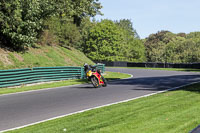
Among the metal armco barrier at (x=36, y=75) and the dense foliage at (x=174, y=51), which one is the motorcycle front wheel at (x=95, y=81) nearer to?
the metal armco barrier at (x=36, y=75)

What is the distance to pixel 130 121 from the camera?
715cm

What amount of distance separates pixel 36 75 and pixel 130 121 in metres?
14.5

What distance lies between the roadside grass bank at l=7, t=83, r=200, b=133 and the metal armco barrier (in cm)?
1063

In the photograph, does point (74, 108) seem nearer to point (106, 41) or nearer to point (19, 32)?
point (19, 32)

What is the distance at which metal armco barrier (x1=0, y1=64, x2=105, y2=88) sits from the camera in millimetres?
18062

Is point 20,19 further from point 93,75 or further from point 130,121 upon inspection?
point 130,121

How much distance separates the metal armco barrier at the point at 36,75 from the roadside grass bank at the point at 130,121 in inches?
418

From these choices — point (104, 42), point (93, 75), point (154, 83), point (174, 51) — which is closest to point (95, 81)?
point (93, 75)

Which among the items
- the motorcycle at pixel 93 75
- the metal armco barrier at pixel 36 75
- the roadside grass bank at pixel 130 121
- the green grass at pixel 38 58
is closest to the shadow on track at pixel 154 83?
the motorcycle at pixel 93 75

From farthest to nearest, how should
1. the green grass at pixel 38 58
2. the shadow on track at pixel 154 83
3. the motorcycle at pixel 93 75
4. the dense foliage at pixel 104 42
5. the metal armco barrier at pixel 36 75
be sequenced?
1. the dense foliage at pixel 104 42
2. the green grass at pixel 38 58
3. the metal armco barrier at pixel 36 75
4. the motorcycle at pixel 93 75
5. the shadow on track at pixel 154 83

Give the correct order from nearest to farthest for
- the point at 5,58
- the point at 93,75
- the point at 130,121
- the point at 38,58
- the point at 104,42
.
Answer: the point at 130,121 → the point at 93,75 → the point at 5,58 → the point at 38,58 → the point at 104,42

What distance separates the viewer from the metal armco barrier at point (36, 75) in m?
18.1

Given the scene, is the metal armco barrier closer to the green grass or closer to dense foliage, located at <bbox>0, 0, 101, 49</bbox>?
the green grass

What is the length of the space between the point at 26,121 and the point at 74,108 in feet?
7.57
